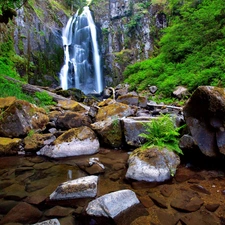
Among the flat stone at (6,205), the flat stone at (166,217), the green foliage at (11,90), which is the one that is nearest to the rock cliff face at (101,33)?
the green foliage at (11,90)

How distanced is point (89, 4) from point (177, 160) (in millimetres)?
27784

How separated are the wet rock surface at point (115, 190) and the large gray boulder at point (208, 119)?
453 millimetres

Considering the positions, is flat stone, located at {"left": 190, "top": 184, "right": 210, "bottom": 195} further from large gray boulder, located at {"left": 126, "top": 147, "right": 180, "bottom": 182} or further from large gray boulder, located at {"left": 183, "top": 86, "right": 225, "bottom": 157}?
large gray boulder, located at {"left": 183, "top": 86, "right": 225, "bottom": 157}

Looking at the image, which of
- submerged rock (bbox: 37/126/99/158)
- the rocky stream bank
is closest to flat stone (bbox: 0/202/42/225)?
the rocky stream bank

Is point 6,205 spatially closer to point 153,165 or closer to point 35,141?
point 153,165

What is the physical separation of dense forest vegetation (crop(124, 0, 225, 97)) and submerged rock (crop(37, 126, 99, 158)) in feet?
25.2

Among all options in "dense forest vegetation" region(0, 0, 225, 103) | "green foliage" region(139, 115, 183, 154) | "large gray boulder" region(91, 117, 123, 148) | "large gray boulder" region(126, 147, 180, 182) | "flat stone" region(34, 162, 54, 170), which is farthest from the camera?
"dense forest vegetation" region(0, 0, 225, 103)

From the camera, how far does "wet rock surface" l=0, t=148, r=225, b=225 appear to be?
2424mm

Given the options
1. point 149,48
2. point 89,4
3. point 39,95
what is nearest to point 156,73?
point 149,48

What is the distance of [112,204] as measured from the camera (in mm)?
2547

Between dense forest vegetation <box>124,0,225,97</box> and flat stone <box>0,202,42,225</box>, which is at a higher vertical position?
dense forest vegetation <box>124,0,225,97</box>

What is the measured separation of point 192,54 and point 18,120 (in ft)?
41.1

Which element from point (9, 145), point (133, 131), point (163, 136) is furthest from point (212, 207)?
point (9, 145)

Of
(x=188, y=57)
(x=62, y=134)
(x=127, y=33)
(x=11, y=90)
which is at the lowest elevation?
(x=62, y=134)
